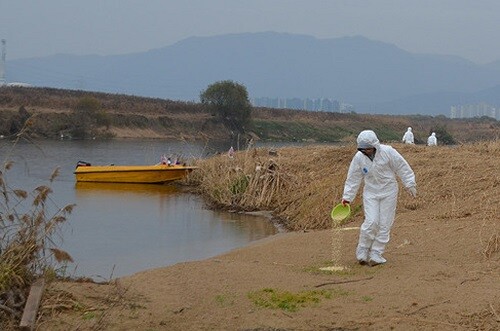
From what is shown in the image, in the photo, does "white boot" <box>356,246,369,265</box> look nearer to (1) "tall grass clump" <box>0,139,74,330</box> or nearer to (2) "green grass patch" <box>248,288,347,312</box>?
(2) "green grass patch" <box>248,288,347,312</box>

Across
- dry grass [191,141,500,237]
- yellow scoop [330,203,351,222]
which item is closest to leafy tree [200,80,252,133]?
dry grass [191,141,500,237]

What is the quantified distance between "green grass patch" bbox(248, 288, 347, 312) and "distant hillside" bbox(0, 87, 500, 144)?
43808 mm

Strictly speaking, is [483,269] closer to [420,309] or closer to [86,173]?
[420,309]

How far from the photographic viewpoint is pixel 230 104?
6794 centimetres

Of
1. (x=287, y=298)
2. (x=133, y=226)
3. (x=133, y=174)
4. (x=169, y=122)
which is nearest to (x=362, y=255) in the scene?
(x=287, y=298)

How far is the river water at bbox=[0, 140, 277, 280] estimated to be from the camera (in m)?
16.1

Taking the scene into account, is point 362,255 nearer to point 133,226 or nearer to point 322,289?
point 322,289

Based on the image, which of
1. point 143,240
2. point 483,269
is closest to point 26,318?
point 483,269

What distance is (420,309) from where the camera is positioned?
8.75 m

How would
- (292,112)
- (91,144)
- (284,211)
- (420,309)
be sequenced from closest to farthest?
(420,309)
(284,211)
(91,144)
(292,112)

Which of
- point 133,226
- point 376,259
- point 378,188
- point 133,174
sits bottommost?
point 133,226

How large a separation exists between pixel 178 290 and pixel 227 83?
59777mm

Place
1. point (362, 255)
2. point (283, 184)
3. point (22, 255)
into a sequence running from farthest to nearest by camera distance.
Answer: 1. point (283, 184)
2. point (362, 255)
3. point (22, 255)

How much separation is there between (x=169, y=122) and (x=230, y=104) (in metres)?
4.94
